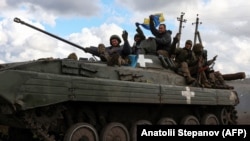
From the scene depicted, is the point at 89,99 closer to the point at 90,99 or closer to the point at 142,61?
the point at 90,99

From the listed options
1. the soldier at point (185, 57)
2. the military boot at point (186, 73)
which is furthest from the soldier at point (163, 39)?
the military boot at point (186, 73)

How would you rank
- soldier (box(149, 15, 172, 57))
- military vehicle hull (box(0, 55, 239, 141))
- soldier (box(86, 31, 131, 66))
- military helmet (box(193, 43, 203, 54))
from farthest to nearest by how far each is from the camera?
1. military helmet (box(193, 43, 203, 54))
2. soldier (box(149, 15, 172, 57))
3. soldier (box(86, 31, 131, 66))
4. military vehicle hull (box(0, 55, 239, 141))

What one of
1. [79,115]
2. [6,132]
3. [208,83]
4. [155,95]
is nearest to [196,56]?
[208,83]

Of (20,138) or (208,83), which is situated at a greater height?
(208,83)

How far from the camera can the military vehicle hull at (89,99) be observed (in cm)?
819

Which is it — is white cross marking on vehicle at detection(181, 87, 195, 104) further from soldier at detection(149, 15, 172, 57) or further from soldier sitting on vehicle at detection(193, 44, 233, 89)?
soldier at detection(149, 15, 172, 57)

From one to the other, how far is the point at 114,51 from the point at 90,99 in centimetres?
296

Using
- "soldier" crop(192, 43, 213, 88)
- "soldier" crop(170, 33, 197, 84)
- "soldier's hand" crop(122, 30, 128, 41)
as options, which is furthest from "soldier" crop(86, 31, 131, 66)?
"soldier" crop(192, 43, 213, 88)

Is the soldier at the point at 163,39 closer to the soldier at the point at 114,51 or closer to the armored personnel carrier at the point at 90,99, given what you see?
the armored personnel carrier at the point at 90,99

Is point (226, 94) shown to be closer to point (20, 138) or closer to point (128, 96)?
point (128, 96)

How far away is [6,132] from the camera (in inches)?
414

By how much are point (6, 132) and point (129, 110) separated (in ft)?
9.58

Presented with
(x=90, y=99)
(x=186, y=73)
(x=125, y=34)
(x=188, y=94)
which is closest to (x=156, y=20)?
(x=186, y=73)

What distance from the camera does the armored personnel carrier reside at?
323 inches
